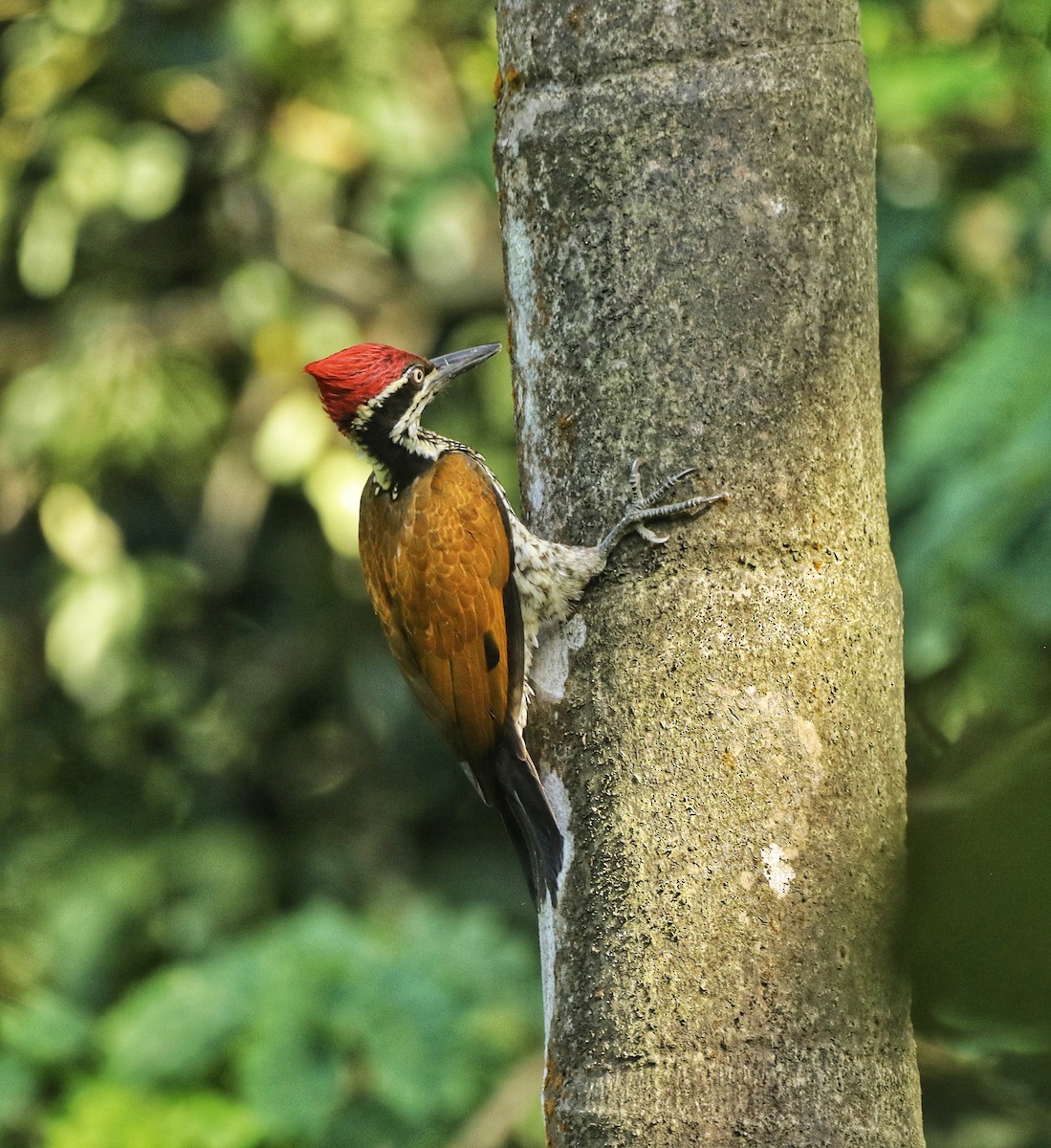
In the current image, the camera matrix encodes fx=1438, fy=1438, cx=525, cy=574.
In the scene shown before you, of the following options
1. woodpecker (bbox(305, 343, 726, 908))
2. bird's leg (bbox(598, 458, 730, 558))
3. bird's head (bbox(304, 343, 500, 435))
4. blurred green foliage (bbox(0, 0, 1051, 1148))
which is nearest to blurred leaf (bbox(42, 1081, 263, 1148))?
blurred green foliage (bbox(0, 0, 1051, 1148))

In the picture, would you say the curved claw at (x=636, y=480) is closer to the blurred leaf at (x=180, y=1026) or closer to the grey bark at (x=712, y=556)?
the grey bark at (x=712, y=556)

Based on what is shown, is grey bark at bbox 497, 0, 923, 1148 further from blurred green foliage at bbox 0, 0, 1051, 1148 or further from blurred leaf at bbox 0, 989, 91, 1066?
blurred leaf at bbox 0, 989, 91, 1066

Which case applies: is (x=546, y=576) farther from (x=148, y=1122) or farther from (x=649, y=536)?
(x=148, y=1122)

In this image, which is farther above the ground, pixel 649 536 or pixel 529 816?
pixel 649 536

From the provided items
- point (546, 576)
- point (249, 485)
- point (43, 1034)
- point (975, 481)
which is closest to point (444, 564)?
point (546, 576)

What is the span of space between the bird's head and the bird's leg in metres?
0.79

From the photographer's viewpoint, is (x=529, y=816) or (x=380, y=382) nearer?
(x=529, y=816)

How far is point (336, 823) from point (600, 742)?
169 inches

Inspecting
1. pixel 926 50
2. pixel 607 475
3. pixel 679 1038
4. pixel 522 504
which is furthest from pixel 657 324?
pixel 926 50

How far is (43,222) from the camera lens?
569cm

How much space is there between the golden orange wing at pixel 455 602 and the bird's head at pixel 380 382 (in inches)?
5.0

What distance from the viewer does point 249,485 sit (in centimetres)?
582

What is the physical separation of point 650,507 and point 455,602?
0.78 m

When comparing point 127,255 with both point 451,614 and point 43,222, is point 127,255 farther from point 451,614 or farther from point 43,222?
point 451,614
